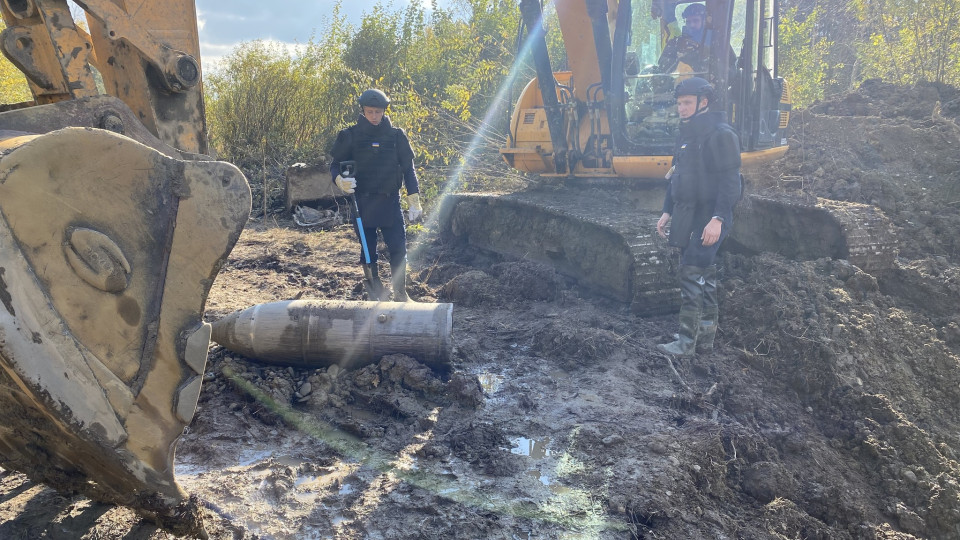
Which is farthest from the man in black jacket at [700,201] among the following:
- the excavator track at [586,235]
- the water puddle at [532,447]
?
the water puddle at [532,447]

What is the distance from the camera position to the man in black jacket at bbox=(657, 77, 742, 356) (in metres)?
4.77

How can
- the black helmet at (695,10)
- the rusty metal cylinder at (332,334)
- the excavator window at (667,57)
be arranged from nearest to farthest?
1. the rusty metal cylinder at (332,334)
2. the excavator window at (667,57)
3. the black helmet at (695,10)

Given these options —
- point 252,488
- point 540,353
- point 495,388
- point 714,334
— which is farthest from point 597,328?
point 252,488

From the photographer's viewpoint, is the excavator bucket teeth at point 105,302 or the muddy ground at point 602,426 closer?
the excavator bucket teeth at point 105,302

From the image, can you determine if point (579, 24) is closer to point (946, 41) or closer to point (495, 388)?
point (495, 388)

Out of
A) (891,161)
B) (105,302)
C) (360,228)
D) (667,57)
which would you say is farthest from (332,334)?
(891,161)

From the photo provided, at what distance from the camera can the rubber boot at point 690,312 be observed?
197 inches

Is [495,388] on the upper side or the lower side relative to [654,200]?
lower

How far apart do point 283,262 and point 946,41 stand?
11.8 m

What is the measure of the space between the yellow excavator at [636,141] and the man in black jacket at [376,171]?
5.82ft

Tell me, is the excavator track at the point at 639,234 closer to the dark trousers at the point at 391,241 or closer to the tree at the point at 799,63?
the dark trousers at the point at 391,241

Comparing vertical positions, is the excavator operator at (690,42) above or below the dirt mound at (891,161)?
above

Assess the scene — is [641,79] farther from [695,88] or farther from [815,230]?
[815,230]

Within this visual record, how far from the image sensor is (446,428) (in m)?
3.96
